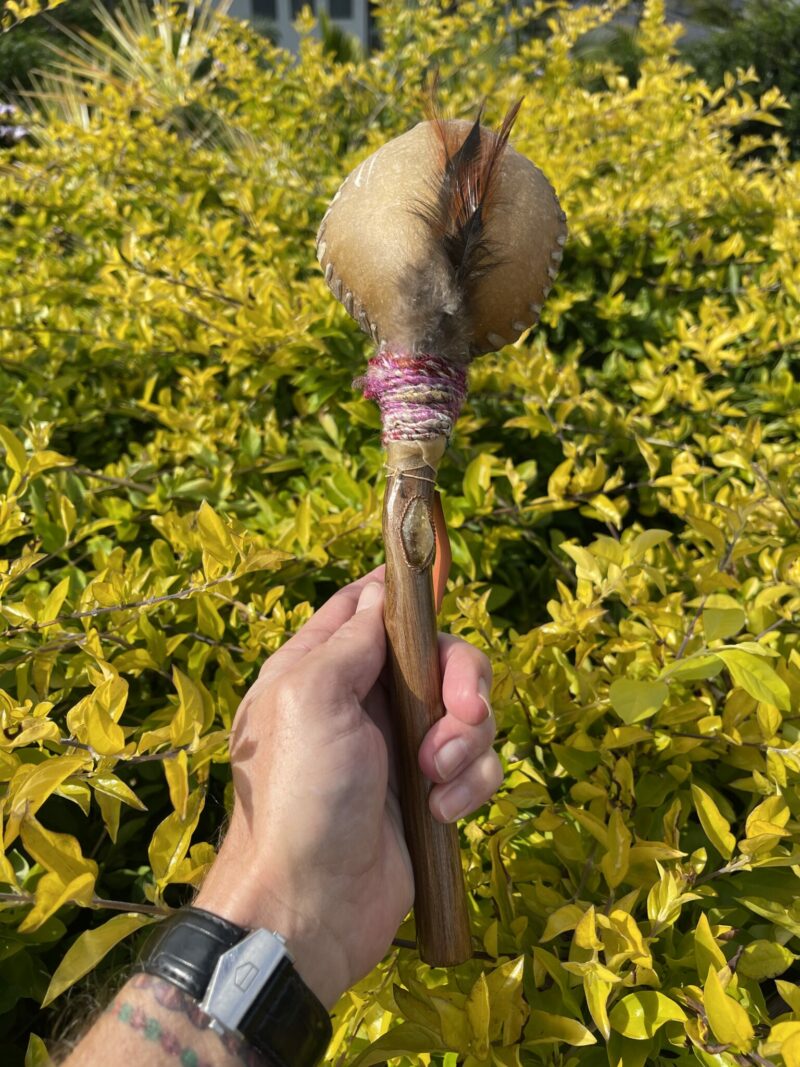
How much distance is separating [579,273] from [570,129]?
35.4 inches

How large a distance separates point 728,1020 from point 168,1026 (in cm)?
47

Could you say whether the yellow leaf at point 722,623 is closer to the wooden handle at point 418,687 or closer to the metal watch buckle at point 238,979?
the wooden handle at point 418,687

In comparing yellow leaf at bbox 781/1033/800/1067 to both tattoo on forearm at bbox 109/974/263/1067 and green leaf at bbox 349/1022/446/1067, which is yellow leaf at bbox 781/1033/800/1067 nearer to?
green leaf at bbox 349/1022/446/1067

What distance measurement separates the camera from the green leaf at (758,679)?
780 mm

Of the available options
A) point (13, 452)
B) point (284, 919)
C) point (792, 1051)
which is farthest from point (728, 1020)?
point (13, 452)

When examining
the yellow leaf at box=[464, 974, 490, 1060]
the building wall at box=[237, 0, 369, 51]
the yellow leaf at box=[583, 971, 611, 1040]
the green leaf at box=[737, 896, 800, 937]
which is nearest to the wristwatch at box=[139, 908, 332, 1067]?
the yellow leaf at box=[464, 974, 490, 1060]

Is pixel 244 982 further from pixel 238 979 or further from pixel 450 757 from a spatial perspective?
pixel 450 757

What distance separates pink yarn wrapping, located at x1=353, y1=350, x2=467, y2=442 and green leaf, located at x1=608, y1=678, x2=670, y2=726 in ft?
1.13

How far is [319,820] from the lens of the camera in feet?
Answer: 2.33

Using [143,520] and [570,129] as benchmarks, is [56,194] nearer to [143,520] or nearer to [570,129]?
[143,520]

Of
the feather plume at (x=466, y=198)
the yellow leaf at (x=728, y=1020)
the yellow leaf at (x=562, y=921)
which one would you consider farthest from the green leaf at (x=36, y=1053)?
the feather plume at (x=466, y=198)

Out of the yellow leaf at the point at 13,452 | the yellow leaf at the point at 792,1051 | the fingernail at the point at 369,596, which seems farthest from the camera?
the yellow leaf at the point at 13,452

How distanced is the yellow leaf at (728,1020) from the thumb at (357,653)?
0.41 meters

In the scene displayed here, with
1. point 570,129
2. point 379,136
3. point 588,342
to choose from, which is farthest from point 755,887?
point 379,136
